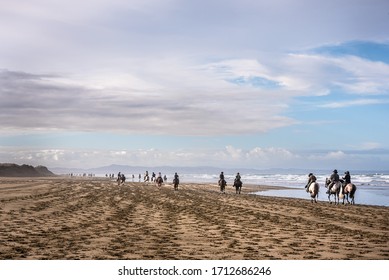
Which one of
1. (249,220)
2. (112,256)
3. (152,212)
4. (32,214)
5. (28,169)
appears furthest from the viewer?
(28,169)

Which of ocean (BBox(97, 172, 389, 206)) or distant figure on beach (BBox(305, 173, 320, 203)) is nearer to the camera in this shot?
distant figure on beach (BBox(305, 173, 320, 203))

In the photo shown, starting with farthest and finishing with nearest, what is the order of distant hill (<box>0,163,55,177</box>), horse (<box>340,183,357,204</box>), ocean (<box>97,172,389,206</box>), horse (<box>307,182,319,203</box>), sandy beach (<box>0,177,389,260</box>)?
distant hill (<box>0,163,55,177</box>) → ocean (<box>97,172,389,206</box>) → horse (<box>307,182,319,203</box>) → horse (<box>340,183,357,204</box>) → sandy beach (<box>0,177,389,260</box>)

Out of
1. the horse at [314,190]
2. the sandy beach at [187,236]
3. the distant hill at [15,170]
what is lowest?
the distant hill at [15,170]

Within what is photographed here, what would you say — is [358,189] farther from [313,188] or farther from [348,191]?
[348,191]

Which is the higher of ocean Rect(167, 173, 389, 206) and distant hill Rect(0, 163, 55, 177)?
ocean Rect(167, 173, 389, 206)

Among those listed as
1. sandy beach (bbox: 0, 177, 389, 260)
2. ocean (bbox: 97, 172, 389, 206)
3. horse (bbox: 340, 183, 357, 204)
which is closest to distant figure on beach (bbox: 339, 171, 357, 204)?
horse (bbox: 340, 183, 357, 204)

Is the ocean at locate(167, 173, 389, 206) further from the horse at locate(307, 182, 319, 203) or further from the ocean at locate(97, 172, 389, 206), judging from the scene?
the horse at locate(307, 182, 319, 203)

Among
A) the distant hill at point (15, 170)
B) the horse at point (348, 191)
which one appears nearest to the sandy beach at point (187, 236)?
the horse at point (348, 191)

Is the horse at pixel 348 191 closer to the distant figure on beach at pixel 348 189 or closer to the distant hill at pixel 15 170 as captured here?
the distant figure on beach at pixel 348 189

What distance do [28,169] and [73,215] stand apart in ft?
473
